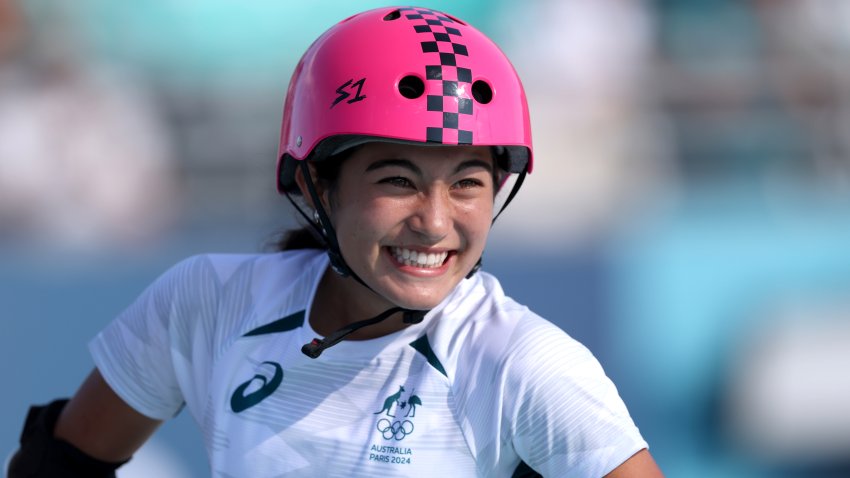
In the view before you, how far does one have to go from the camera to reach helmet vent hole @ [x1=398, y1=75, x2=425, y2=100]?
2332mm

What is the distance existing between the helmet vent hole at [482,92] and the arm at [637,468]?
2.67 feet

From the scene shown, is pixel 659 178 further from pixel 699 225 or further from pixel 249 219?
pixel 249 219

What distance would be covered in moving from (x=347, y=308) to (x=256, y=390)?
285 mm

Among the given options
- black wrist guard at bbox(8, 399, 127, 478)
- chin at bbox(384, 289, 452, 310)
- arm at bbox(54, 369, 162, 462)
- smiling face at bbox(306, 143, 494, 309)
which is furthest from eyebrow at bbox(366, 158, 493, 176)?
black wrist guard at bbox(8, 399, 127, 478)

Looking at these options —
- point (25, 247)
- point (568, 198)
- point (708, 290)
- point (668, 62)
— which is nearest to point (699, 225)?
point (708, 290)

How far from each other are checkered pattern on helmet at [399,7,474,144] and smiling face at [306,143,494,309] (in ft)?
0.16

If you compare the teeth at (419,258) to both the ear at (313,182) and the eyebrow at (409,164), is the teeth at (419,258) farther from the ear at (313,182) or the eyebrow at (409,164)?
the ear at (313,182)

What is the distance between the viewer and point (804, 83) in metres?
6.47

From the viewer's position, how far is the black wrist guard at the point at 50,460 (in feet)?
8.89

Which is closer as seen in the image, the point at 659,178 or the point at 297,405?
the point at 297,405

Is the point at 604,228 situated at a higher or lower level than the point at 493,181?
lower

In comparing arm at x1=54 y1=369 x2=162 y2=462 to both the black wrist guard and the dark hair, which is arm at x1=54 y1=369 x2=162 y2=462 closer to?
the black wrist guard

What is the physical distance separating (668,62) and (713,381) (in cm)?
210

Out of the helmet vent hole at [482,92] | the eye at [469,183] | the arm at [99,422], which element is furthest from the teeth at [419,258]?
the arm at [99,422]
